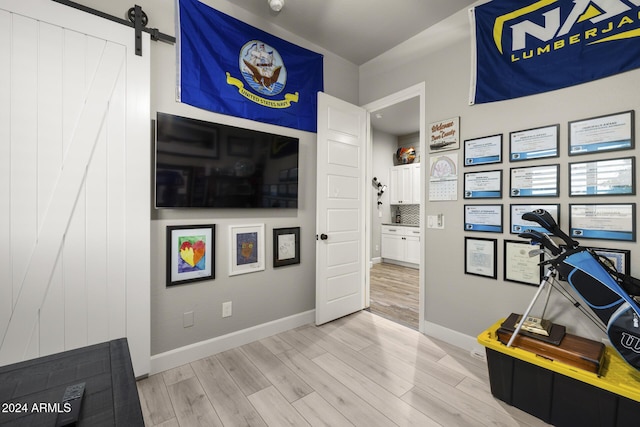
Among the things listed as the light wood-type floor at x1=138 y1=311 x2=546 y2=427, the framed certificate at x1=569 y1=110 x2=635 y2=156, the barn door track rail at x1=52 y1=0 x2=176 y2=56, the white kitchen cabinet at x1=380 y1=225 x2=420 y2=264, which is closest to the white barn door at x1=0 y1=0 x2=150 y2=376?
the barn door track rail at x1=52 y1=0 x2=176 y2=56

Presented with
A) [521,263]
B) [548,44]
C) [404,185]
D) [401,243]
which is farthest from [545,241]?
[404,185]

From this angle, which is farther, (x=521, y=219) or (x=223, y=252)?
(x=223, y=252)

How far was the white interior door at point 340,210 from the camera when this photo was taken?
2.84 metres

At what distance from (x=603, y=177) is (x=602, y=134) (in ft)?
0.90

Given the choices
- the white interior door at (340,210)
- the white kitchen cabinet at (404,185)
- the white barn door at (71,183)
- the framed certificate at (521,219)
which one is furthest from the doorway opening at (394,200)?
the white barn door at (71,183)

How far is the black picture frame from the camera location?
2.69 meters

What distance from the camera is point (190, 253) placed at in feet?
7.15

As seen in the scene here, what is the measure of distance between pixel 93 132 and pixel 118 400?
172 cm

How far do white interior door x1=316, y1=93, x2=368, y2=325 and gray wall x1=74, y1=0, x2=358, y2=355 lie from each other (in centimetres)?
17

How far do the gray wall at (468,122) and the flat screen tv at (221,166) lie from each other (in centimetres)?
144

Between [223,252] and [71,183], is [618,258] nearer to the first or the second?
[223,252]

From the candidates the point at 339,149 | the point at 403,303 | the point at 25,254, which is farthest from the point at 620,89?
the point at 25,254

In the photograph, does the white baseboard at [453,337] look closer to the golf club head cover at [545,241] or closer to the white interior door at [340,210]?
the white interior door at [340,210]

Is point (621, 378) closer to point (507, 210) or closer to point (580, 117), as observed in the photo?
point (507, 210)
